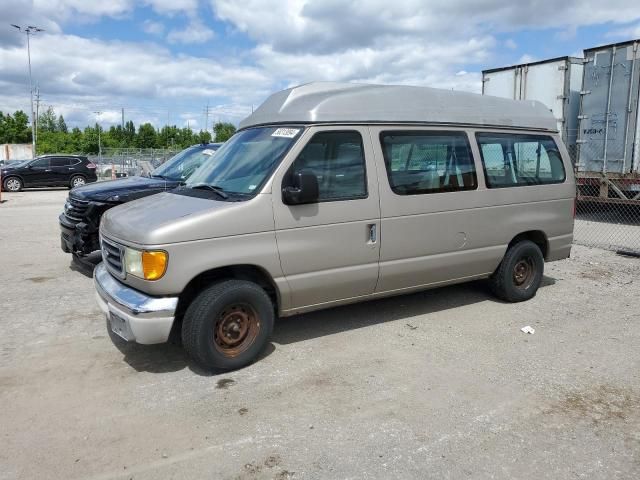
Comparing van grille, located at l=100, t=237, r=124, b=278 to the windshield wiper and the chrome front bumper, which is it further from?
the windshield wiper

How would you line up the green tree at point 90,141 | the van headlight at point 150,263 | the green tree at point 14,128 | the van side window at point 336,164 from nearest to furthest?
the van headlight at point 150,263
the van side window at point 336,164
the green tree at point 14,128
the green tree at point 90,141

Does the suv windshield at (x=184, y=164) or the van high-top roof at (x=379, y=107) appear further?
the suv windshield at (x=184, y=164)

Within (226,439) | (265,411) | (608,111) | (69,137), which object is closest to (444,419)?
(265,411)

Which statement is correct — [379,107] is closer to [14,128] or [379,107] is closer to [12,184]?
[12,184]

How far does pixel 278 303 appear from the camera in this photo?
4664 mm

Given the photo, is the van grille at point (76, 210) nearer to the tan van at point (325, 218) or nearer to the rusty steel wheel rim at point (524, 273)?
the tan van at point (325, 218)

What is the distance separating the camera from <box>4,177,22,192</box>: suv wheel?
21938 millimetres

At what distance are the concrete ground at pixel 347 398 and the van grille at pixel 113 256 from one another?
800 millimetres

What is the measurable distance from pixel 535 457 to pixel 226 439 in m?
1.91

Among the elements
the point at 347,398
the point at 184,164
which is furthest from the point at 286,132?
the point at 184,164

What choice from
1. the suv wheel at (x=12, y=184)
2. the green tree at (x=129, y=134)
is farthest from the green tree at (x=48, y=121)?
the suv wheel at (x=12, y=184)

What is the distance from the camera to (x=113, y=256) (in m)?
4.57

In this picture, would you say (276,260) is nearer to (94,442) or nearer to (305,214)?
(305,214)

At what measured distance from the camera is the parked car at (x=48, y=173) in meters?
22.0
